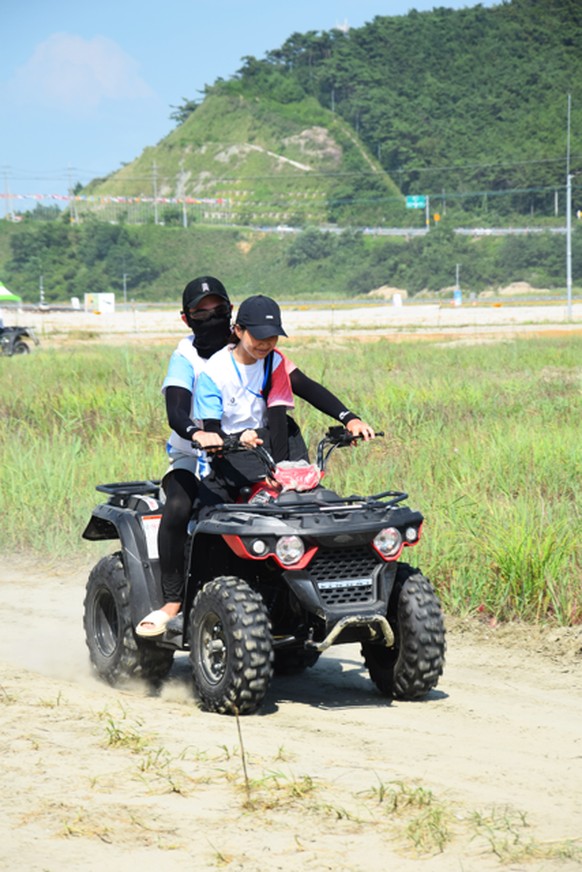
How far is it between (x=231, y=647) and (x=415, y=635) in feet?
2.71

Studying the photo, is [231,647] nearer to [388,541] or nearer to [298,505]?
[298,505]

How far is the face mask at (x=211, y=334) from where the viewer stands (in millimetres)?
6305

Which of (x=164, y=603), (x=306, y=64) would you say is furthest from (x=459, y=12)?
(x=164, y=603)

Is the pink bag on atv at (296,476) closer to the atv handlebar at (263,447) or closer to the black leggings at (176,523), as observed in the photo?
the atv handlebar at (263,447)

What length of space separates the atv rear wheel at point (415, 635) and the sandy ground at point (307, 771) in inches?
5.0

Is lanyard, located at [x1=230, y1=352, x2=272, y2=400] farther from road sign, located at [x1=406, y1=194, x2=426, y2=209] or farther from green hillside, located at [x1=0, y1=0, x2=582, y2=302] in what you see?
road sign, located at [x1=406, y1=194, x2=426, y2=209]

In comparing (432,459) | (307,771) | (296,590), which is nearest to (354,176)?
(432,459)

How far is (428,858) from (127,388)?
13491mm

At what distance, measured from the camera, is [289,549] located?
564 cm

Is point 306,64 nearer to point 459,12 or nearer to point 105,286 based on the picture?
point 459,12

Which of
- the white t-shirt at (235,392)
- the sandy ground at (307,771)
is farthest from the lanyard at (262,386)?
the sandy ground at (307,771)

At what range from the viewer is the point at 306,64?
149 meters

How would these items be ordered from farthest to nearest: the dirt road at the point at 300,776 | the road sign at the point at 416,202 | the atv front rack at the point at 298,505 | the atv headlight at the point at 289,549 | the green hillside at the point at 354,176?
1. the road sign at the point at 416,202
2. the green hillside at the point at 354,176
3. the atv front rack at the point at 298,505
4. the atv headlight at the point at 289,549
5. the dirt road at the point at 300,776

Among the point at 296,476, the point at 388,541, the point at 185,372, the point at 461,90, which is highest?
the point at 461,90
